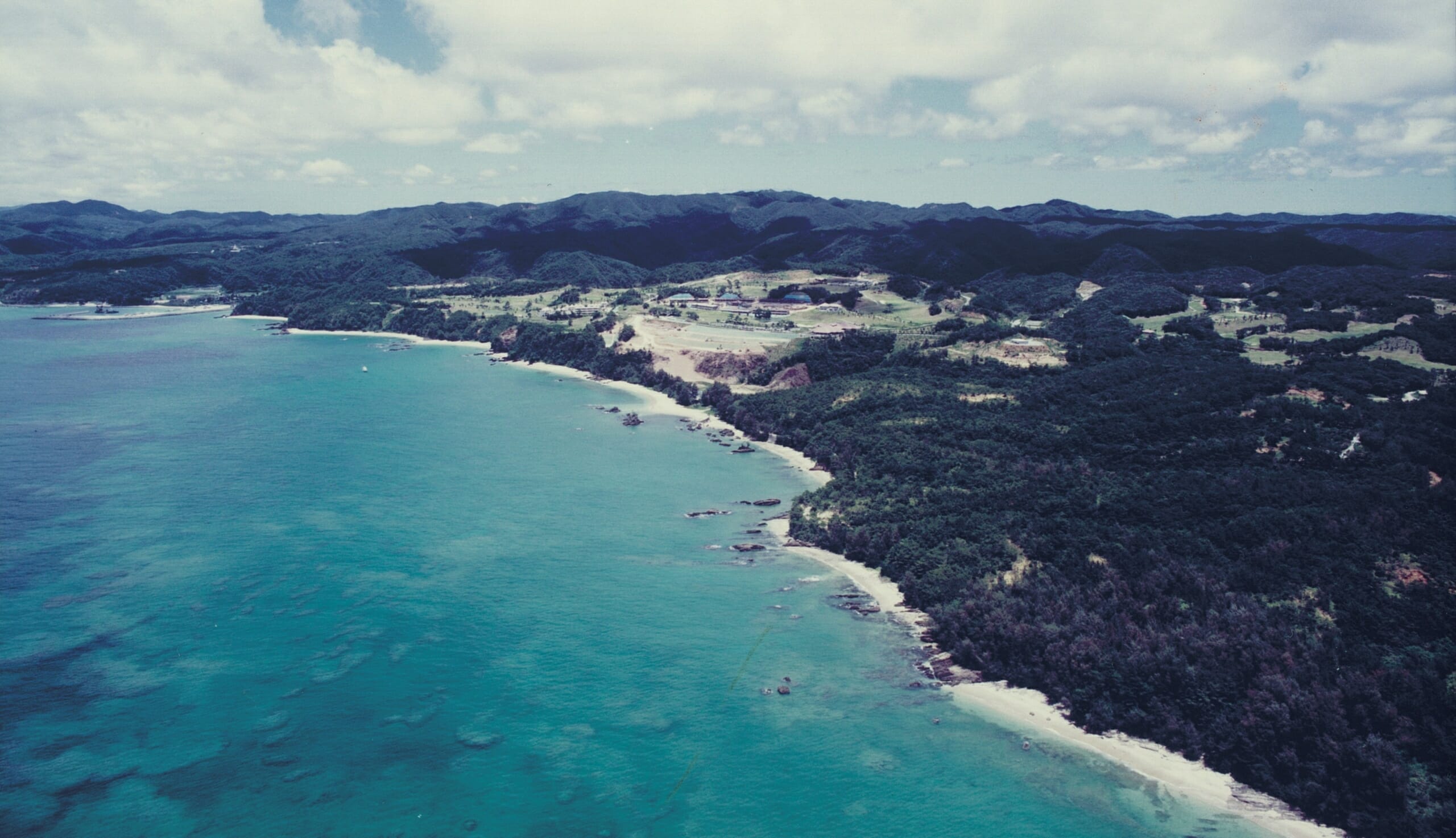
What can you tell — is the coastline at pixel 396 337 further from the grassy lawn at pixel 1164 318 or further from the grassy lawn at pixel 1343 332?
the grassy lawn at pixel 1343 332

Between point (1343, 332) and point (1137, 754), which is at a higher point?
point (1343, 332)

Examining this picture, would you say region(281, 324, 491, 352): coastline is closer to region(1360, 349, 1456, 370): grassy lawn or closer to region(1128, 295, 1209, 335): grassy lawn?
region(1128, 295, 1209, 335): grassy lawn

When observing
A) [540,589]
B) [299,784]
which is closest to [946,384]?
[540,589]

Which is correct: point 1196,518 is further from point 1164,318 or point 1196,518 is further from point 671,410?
point 1164,318

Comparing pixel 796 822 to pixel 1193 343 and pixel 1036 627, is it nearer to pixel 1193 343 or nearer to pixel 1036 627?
pixel 1036 627

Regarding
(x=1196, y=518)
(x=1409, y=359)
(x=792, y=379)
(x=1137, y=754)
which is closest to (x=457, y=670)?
(x=1137, y=754)

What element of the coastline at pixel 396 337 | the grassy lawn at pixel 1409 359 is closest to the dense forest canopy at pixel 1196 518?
the grassy lawn at pixel 1409 359
